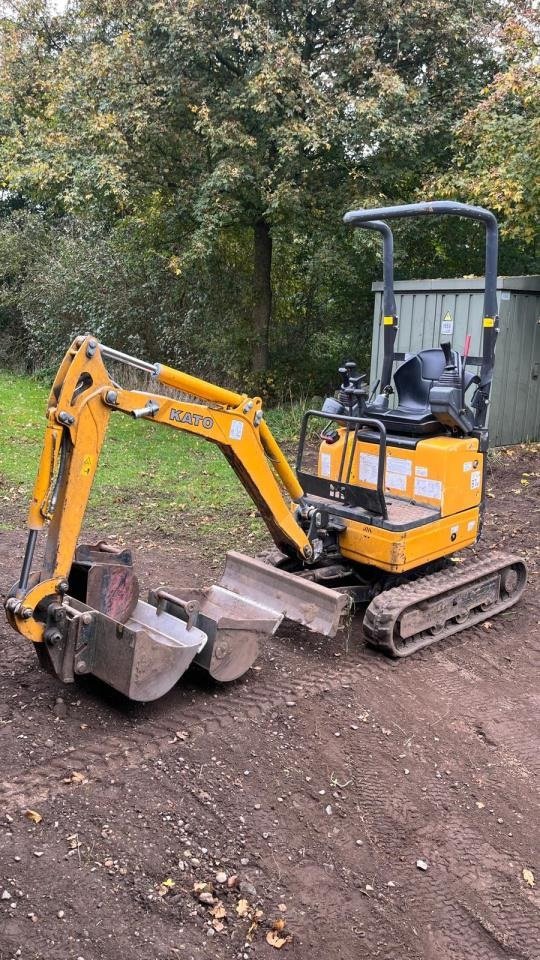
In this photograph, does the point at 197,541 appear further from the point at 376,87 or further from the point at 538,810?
the point at 376,87

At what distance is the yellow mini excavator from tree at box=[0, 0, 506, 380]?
5.58 meters

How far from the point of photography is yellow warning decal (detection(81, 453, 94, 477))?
13.6ft

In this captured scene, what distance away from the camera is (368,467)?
5.66 m

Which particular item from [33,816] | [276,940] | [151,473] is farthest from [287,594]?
[151,473]

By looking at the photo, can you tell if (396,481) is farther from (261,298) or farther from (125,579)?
(261,298)

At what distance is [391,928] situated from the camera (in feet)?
10.3

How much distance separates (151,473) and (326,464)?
4419mm

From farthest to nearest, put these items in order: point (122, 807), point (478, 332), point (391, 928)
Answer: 1. point (478, 332)
2. point (122, 807)
3. point (391, 928)

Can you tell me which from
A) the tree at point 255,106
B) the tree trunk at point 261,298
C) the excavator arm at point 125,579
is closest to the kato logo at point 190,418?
the excavator arm at point 125,579

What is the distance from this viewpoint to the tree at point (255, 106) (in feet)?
35.1

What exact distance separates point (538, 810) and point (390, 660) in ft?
4.99

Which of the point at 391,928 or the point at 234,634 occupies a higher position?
the point at 234,634

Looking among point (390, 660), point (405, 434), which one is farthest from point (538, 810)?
point (405, 434)

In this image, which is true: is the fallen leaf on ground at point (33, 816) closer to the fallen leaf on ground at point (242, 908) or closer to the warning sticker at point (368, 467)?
the fallen leaf on ground at point (242, 908)
